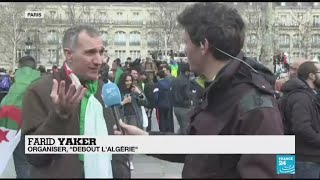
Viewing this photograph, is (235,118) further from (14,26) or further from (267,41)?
(14,26)

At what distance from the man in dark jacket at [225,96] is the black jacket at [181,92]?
819 cm

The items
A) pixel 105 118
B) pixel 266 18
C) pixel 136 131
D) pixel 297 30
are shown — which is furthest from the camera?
pixel 297 30

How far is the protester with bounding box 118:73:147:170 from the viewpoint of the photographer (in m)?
8.38

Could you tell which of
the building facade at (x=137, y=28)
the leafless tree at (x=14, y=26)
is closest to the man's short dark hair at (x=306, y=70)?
the building facade at (x=137, y=28)

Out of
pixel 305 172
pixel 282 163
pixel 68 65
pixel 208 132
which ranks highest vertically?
pixel 68 65

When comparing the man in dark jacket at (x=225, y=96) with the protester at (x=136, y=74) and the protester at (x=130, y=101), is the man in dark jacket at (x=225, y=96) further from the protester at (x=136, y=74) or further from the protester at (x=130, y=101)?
the protester at (x=136, y=74)

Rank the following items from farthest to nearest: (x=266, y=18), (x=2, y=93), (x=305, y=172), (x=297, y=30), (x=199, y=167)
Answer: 1. (x=297, y=30)
2. (x=266, y=18)
3. (x=2, y=93)
4. (x=305, y=172)
5. (x=199, y=167)

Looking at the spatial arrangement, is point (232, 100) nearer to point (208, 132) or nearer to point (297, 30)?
point (208, 132)

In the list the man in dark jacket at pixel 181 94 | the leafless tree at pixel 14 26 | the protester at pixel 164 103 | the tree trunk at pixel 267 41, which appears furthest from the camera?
the leafless tree at pixel 14 26

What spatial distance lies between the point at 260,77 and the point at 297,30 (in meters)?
41.2

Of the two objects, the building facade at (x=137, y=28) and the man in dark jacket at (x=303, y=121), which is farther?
the building facade at (x=137, y=28)

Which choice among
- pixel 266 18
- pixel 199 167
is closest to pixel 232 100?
pixel 199 167

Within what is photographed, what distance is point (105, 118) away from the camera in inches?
124

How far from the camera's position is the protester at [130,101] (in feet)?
27.5
